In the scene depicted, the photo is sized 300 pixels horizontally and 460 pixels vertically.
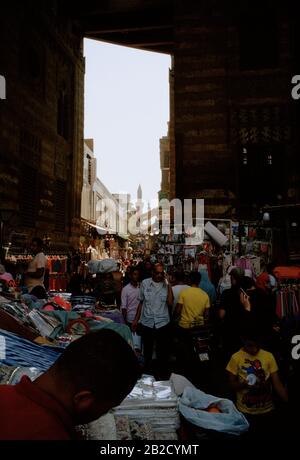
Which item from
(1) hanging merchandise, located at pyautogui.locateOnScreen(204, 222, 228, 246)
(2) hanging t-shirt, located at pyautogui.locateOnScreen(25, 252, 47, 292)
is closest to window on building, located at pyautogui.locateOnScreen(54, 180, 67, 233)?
(1) hanging merchandise, located at pyautogui.locateOnScreen(204, 222, 228, 246)

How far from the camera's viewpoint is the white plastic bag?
2.24 metres

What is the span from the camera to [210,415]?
2299 millimetres

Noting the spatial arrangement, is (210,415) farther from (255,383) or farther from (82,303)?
(82,303)

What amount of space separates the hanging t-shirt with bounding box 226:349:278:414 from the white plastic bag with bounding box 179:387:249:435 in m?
1.26

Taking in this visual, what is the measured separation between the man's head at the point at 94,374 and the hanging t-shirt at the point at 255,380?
2.31 meters

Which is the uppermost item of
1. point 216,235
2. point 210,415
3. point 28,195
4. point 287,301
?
point 28,195

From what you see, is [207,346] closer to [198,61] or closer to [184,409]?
[184,409]

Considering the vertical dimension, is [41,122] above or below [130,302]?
above

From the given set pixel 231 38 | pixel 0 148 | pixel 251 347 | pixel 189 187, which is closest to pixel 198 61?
pixel 231 38

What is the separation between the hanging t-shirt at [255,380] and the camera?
3.59 meters

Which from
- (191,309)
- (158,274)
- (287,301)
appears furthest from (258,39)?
(191,309)

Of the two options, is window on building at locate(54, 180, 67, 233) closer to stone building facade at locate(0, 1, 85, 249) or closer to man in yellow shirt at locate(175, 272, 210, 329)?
stone building facade at locate(0, 1, 85, 249)

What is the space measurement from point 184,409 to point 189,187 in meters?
14.1

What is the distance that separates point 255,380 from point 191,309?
2882mm
